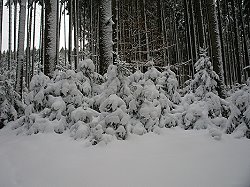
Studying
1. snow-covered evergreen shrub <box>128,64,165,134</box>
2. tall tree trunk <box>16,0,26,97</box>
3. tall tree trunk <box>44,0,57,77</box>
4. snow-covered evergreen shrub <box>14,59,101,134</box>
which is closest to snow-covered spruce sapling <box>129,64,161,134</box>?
snow-covered evergreen shrub <box>128,64,165,134</box>

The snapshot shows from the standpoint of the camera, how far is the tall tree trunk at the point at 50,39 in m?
8.06

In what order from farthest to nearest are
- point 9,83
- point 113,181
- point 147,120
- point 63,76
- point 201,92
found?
point 9,83 < point 201,92 < point 63,76 < point 147,120 < point 113,181

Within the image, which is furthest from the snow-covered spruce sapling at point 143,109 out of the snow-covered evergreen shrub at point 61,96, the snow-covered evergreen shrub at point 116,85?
the snow-covered evergreen shrub at point 61,96

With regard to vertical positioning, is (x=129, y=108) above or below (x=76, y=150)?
above

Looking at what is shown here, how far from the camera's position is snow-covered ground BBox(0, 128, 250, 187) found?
8.65ft

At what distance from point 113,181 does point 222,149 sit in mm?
1823

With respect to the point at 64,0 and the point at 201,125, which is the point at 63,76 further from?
the point at 64,0

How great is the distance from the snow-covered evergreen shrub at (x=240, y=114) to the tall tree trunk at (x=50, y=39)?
5.76 m

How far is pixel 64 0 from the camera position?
23312mm

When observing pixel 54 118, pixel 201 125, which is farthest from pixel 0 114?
pixel 201 125

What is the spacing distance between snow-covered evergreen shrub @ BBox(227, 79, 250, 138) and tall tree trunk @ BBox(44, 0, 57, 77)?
18.9 feet

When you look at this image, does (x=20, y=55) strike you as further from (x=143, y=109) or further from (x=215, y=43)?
(x=143, y=109)

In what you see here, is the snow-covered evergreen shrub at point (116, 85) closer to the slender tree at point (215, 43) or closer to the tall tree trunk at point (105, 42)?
the tall tree trunk at point (105, 42)

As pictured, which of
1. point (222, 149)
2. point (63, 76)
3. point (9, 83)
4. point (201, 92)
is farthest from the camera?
point (9, 83)
